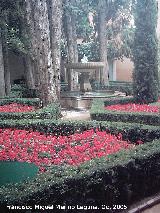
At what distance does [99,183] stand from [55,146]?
318 centimetres

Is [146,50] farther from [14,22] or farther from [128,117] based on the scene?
[14,22]

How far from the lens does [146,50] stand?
1509 centimetres

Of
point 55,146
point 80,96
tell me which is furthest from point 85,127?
point 80,96

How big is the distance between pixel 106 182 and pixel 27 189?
5.06ft

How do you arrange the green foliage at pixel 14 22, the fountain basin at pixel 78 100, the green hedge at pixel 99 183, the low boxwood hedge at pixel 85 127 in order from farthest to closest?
the green foliage at pixel 14 22
the fountain basin at pixel 78 100
the low boxwood hedge at pixel 85 127
the green hedge at pixel 99 183

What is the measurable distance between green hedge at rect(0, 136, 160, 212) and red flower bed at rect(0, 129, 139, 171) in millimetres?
1092

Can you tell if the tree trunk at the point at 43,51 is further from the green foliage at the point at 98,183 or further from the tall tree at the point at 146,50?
the green foliage at the point at 98,183

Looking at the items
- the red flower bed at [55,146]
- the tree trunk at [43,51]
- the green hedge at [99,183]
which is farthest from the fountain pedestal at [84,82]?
the green hedge at [99,183]

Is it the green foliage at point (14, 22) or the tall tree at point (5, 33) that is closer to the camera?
the green foliage at point (14, 22)

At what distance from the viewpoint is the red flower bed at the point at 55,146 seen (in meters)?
7.27

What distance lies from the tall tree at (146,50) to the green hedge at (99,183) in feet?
27.5

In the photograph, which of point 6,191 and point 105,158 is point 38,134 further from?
point 6,191

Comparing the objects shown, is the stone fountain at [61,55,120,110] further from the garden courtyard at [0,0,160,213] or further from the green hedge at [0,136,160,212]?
the green hedge at [0,136,160,212]

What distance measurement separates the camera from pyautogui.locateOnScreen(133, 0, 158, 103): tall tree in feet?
48.9
